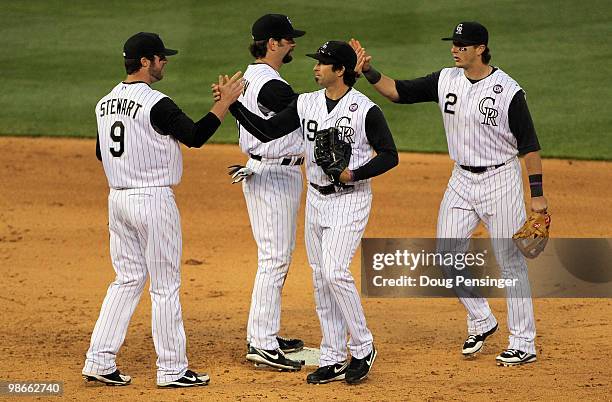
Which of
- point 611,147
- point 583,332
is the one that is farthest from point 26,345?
point 611,147

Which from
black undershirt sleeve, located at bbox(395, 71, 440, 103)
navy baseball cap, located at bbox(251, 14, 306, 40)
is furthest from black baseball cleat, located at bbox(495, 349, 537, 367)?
navy baseball cap, located at bbox(251, 14, 306, 40)

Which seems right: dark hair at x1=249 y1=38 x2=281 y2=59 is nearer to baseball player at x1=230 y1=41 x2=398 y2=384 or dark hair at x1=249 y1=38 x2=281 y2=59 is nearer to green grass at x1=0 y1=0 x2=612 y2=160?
baseball player at x1=230 y1=41 x2=398 y2=384

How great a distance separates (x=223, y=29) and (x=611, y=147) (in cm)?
768

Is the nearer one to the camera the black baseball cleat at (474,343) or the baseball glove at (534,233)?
the baseball glove at (534,233)

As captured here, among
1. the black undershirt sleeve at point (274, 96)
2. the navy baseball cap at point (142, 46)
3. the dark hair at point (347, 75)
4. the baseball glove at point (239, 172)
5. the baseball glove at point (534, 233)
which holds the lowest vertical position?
the baseball glove at point (534, 233)

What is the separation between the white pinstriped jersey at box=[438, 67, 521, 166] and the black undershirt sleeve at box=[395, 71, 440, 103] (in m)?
0.17

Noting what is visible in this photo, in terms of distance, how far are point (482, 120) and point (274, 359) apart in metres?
2.02

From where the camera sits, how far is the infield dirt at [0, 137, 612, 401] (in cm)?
696

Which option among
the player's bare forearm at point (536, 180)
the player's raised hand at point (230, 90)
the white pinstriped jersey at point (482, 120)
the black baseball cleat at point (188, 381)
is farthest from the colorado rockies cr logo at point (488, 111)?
the black baseball cleat at point (188, 381)

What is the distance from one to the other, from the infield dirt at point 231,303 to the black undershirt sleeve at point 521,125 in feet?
4.61

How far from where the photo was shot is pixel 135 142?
674 cm

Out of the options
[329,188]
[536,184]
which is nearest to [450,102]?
[536,184]

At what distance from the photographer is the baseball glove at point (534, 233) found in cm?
720

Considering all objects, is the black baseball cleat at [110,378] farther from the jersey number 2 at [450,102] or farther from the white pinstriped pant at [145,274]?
the jersey number 2 at [450,102]
